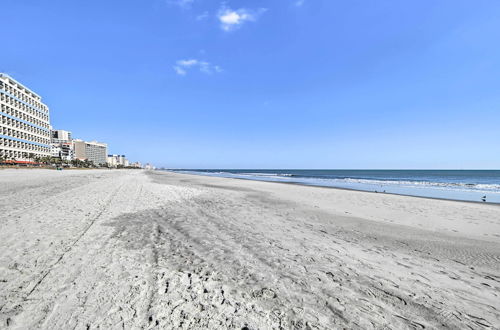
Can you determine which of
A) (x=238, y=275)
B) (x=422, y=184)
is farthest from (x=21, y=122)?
(x=422, y=184)

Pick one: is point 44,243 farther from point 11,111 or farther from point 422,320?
point 11,111

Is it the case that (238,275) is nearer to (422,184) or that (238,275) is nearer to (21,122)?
(422,184)

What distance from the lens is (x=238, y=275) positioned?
4094 mm

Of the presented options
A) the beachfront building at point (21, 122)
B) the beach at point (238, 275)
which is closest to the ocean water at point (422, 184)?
the beach at point (238, 275)

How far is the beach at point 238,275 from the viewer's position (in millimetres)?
2904

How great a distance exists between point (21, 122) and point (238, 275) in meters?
94.8

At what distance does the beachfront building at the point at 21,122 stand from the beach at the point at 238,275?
7949cm

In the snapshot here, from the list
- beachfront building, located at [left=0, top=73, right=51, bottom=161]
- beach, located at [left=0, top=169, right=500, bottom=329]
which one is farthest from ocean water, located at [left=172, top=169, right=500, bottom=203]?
beachfront building, located at [left=0, top=73, right=51, bottom=161]

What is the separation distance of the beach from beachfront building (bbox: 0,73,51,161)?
3129 inches

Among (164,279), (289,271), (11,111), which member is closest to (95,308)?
(164,279)

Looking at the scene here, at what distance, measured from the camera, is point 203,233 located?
668cm

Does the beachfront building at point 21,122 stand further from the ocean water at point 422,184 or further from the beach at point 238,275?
the beach at point 238,275

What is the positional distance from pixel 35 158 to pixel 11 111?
51.1 feet

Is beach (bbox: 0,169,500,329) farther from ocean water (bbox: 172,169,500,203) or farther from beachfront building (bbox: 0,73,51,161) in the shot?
beachfront building (bbox: 0,73,51,161)
